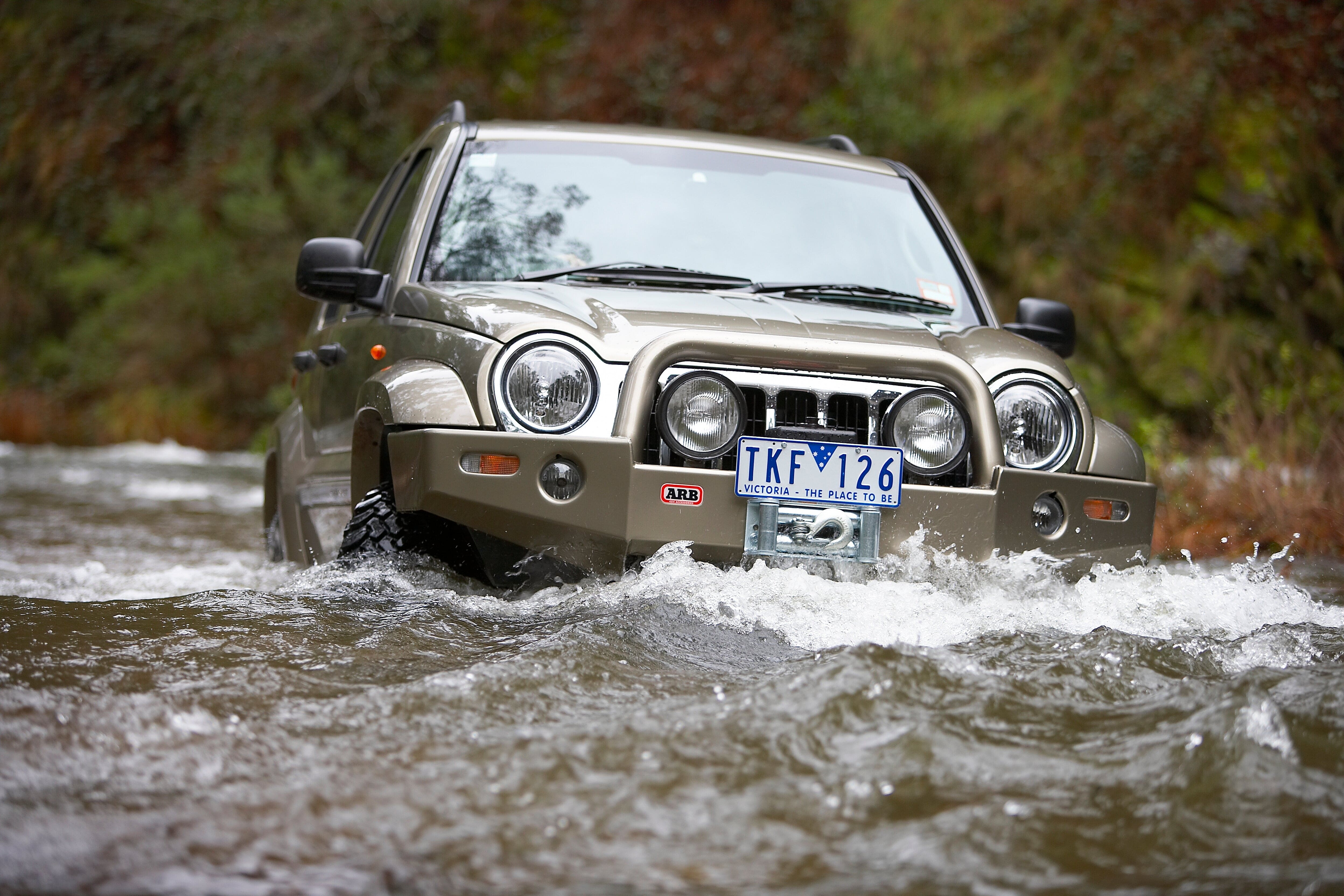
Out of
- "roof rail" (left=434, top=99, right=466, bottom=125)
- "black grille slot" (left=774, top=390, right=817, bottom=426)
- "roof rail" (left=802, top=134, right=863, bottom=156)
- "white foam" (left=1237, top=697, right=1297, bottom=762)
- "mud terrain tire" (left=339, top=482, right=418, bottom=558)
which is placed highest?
"roof rail" (left=802, top=134, right=863, bottom=156)

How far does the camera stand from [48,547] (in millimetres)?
6512

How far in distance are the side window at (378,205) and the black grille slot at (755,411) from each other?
218 cm

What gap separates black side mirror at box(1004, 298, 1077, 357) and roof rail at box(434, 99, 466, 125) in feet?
6.60

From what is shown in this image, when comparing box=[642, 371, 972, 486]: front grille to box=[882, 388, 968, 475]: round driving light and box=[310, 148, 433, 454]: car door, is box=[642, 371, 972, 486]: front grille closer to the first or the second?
box=[882, 388, 968, 475]: round driving light

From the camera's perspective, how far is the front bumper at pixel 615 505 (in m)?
3.28

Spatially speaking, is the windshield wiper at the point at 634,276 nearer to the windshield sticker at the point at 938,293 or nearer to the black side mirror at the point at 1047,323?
the windshield sticker at the point at 938,293

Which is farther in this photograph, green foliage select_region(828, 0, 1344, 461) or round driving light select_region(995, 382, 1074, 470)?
green foliage select_region(828, 0, 1344, 461)

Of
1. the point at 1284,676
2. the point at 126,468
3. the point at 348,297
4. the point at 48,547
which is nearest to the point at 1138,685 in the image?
the point at 1284,676

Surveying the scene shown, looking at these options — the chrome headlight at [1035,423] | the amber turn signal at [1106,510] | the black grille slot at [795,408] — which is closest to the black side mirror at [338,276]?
the black grille slot at [795,408]

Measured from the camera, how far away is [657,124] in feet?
55.5

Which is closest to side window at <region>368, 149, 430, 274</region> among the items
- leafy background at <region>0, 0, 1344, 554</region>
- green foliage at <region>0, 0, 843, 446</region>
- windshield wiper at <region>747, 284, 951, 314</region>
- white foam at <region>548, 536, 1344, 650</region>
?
windshield wiper at <region>747, 284, 951, 314</region>

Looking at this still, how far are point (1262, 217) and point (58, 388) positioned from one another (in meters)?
14.8

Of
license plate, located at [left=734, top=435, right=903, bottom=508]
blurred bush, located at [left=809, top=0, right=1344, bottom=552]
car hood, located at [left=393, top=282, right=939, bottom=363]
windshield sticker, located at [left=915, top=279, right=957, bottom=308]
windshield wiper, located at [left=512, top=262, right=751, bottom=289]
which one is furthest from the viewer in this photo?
blurred bush, located at [left=809, top=0, right=1344, bottom=552]

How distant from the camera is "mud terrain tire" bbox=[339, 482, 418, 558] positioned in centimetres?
373
